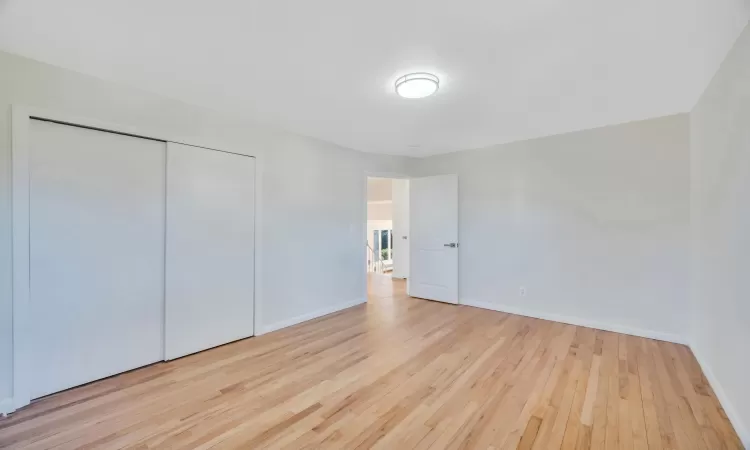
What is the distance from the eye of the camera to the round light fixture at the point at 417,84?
7.77ft

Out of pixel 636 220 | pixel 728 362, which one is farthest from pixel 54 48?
pixel 636 220

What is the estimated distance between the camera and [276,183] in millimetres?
3715

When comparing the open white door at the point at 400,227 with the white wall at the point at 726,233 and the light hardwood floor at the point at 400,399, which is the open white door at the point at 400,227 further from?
the white wall at the point at 726,233

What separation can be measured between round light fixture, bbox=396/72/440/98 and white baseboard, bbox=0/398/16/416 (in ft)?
11.4

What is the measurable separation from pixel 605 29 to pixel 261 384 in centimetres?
331

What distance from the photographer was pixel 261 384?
97.1 inches

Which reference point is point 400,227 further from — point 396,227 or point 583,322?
point 583,322

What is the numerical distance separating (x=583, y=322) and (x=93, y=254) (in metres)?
5.01

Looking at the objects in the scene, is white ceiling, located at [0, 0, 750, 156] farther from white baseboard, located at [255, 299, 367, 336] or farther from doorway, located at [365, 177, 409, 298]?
doorway, located at [365, 177, 409, 298]

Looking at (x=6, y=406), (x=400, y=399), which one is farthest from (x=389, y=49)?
(x=6, y=406)

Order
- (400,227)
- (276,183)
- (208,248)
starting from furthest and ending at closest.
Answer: (400,227) → (276,183) → (208,248)

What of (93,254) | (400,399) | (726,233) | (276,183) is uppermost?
(276,183)

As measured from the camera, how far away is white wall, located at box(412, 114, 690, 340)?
331 centimetres

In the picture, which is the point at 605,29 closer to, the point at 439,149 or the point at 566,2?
the point at 566,2
